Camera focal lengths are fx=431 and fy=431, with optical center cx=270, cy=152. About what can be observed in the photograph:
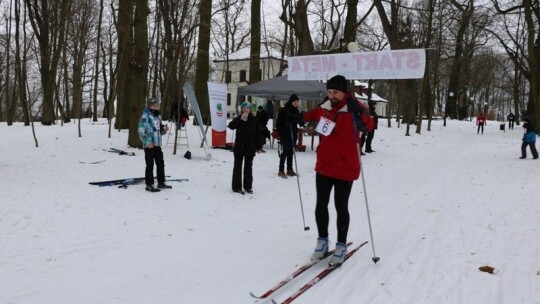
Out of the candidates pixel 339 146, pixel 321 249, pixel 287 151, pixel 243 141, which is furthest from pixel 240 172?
pixel 339 146

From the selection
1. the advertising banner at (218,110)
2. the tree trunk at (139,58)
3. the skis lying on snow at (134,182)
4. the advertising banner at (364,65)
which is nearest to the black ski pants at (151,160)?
the skis lying on snow at (134,182)

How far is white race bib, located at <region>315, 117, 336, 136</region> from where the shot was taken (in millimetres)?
4480

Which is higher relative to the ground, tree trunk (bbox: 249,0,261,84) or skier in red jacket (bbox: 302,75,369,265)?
tree trunk (bbox: 249,0,261,84)

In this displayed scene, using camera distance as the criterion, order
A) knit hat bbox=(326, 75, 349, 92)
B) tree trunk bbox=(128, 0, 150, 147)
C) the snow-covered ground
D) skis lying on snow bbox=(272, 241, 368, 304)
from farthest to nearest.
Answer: tree trunk bbox=(128, 0, 150, 147), knit hat bbox=(326, 75, 349, 92), the snow-covered ground, skis lying on snow bbox=(272, 241, 368, 304)

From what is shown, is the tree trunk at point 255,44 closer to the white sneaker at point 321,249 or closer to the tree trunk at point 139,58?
the tree trunk at point 139,58

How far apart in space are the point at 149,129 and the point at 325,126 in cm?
455

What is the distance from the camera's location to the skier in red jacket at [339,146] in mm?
4453

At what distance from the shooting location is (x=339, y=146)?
176 inches

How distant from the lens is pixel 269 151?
15312mm

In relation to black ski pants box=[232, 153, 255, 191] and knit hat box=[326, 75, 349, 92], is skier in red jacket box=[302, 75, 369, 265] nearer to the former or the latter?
knit hat box=[326, 75, 349, 92]

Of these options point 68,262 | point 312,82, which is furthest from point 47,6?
point 68,262

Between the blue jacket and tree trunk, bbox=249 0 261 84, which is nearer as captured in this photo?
the blue jacket

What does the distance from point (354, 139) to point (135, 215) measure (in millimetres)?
3713

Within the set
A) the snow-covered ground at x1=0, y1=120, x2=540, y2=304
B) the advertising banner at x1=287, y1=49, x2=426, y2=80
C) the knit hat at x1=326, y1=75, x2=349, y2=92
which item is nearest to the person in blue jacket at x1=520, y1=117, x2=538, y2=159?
the snow-covered ground at x1=0, y1=120, x2=540, y2=304
